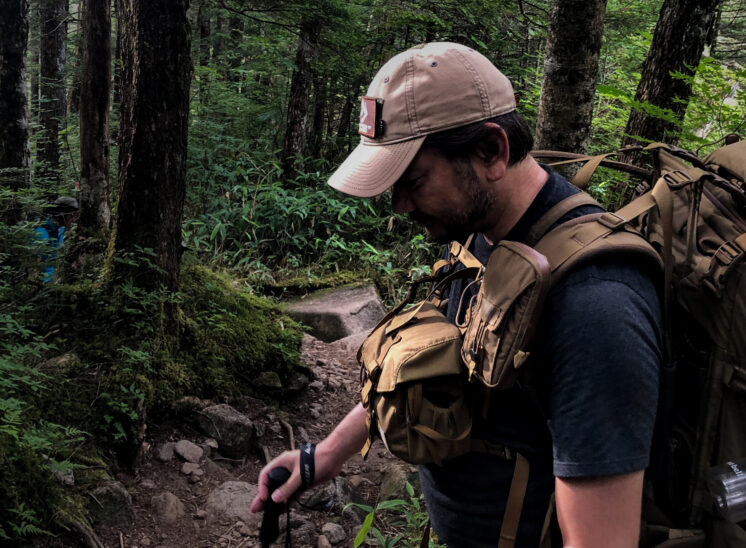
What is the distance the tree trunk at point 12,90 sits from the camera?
6.62 metres

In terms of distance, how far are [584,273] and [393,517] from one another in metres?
3.03

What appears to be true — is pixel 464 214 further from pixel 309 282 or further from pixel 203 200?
pixel 203 200

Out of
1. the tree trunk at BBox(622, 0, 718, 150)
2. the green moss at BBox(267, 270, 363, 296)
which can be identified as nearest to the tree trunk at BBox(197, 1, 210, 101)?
the green moss at BBox(267, 270, 363, 296)

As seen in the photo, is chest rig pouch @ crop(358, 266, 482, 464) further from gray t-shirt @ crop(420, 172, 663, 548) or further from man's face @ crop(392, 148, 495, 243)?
man's face @ crop(392, 148, 495, 243)

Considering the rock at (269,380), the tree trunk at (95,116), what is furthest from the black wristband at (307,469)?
the tree trunk at (95,116)

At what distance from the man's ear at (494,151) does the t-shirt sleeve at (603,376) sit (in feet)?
1.20

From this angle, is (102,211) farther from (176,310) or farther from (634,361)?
(634,361)

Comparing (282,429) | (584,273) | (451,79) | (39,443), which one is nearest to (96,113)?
(282,429)

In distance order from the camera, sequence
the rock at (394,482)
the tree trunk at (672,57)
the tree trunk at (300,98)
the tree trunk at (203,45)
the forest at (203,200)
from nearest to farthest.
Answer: the forest at (203,200) < the rock at (394,482) < the tree trunk at (672,57) < the tree trunk at (300,98) < the tree trunk at (203,45)

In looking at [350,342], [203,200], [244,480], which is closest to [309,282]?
[350,342]

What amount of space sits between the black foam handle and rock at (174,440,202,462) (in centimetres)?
224

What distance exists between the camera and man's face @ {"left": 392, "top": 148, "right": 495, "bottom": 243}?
146 centimetres

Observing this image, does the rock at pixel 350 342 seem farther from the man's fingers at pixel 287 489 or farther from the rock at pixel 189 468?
the man's fingers at pixel 287 489

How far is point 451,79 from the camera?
4.67 ft
